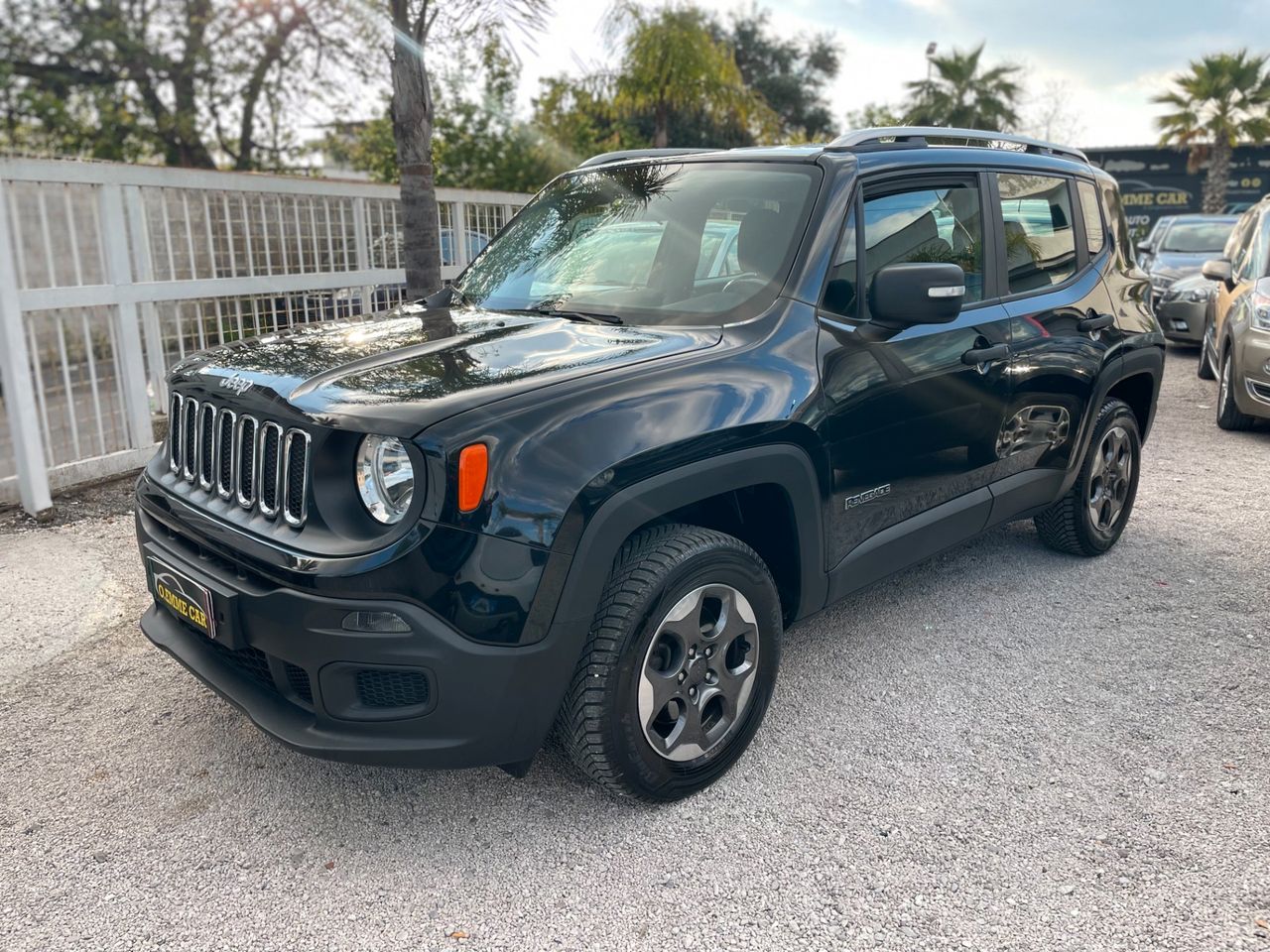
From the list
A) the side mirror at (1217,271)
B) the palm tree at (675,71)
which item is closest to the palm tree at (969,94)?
the palm tree at (675,71)

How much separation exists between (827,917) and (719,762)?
61 centimetres

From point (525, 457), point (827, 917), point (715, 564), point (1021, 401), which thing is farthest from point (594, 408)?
point (1021, 401)

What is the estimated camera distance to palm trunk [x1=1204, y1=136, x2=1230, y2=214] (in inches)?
1128

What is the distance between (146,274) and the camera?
602cm

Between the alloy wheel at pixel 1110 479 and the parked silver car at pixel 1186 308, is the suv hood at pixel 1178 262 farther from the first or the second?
the alloy wheel at pixel 1110 479

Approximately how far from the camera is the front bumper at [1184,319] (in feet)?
36.8

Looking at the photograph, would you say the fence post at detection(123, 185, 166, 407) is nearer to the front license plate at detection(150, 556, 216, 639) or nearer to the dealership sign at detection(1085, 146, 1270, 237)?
the front license plate at detection(150, 556, 216, 639)

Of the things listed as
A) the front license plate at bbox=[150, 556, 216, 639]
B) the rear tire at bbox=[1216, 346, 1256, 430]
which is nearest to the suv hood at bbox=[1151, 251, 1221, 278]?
the rear tire at bbox=[1216, 346, 1256, 430]

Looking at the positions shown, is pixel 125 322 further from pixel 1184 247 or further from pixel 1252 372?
pixel 1184 247

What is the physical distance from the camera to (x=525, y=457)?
2367 mm

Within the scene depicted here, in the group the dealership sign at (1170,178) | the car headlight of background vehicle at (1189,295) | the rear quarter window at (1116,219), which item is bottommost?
the car headlight of background vehicle at (1189,295)

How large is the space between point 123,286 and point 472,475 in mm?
4560

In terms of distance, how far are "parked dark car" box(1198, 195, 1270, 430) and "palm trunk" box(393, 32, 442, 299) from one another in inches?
240

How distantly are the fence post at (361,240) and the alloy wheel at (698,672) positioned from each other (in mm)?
5740
